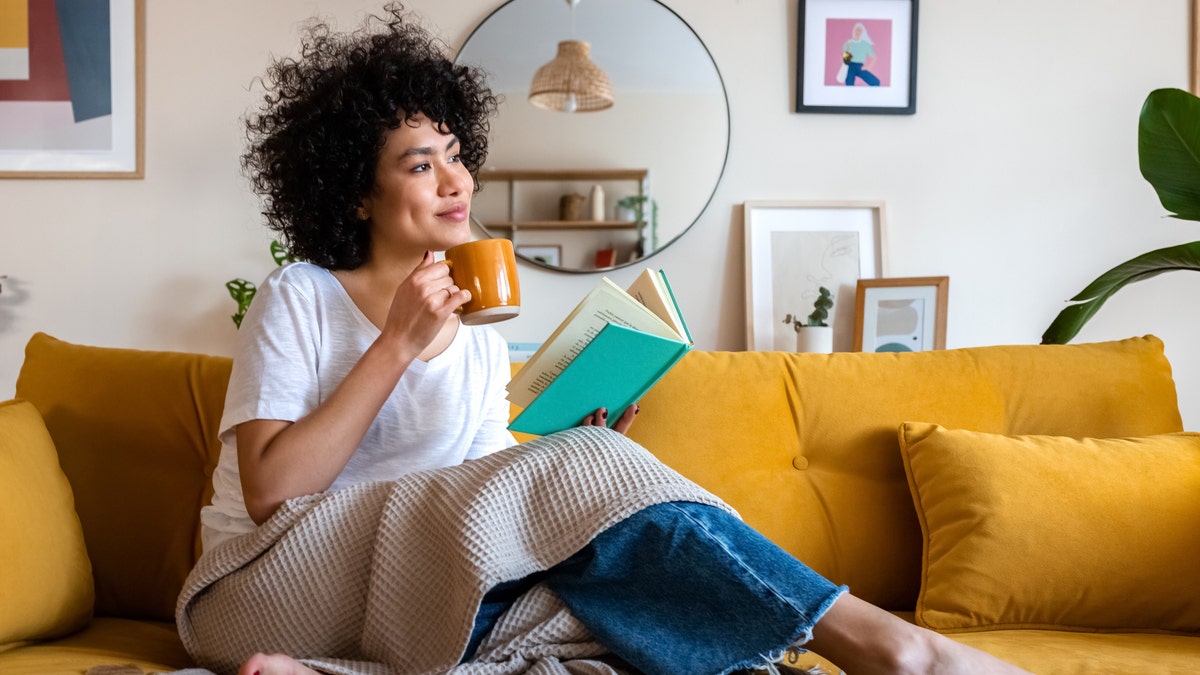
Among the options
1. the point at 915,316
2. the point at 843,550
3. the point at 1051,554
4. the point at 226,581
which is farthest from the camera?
the point at 915,316

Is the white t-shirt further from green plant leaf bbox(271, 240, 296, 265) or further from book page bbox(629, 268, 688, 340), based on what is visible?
green plant leaf bbox(271, 240, 296, 265)

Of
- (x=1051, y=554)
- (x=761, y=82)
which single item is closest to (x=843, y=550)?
(x=1051, y=554)

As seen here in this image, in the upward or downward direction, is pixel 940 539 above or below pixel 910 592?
above

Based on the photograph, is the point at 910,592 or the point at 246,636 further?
the point at 910,592

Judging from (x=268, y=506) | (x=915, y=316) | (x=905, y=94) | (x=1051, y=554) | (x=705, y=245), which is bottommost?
(x=1051, y=554)

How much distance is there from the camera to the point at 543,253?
7.64 ft

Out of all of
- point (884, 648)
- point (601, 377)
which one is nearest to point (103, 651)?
point (601, 377)

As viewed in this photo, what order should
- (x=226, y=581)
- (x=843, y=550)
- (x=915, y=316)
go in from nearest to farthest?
(x=226, y=581)
(x=843, y=550)
(x=915, y=316)

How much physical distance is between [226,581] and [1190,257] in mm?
1785

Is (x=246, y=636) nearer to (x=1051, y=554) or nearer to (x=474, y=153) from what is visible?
(x=474, y=153)

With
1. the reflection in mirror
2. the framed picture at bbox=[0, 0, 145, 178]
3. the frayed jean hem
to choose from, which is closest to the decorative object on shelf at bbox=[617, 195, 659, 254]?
the reflection in mirror

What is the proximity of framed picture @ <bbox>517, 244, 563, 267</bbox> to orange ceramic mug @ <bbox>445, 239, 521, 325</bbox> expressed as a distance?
103 cm

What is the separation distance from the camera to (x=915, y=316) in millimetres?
2318

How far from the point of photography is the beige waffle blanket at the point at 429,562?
109cm
